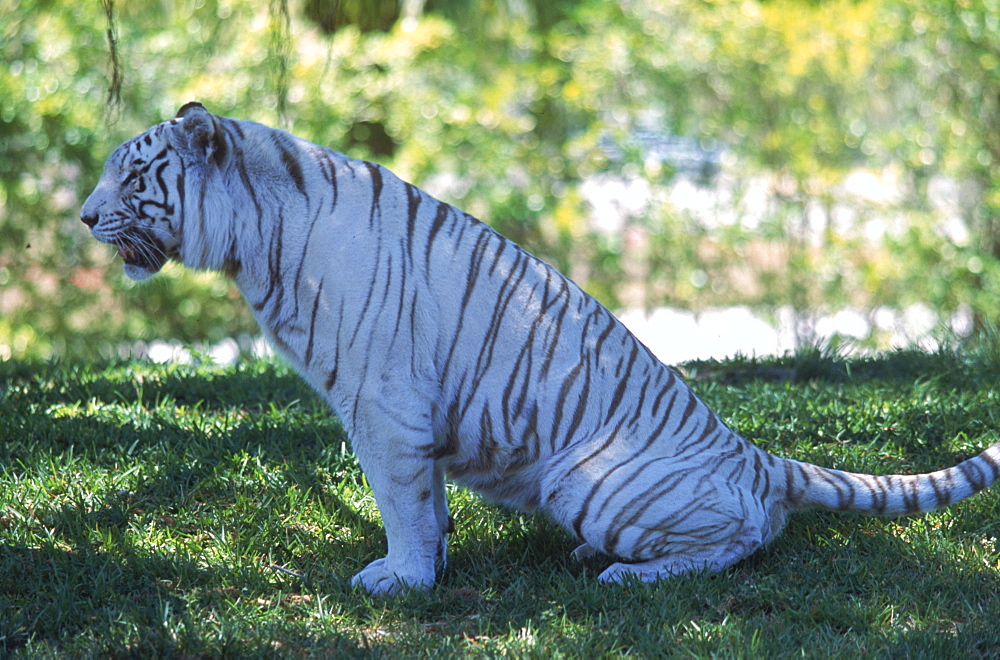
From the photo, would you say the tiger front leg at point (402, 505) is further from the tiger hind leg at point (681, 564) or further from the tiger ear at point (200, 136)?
the tiger ear at point (200, 136)

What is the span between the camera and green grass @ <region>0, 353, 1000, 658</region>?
295 centimetres

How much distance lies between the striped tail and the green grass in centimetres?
20

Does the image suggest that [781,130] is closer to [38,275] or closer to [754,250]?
[754,250]

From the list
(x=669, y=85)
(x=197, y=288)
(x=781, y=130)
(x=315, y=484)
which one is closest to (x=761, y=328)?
(x=781, y=130)

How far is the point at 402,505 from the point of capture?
3318 mm

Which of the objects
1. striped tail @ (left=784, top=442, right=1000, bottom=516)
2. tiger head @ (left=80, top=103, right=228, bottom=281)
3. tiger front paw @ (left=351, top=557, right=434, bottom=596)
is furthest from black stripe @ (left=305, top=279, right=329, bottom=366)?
striped tail @ (left=784, top=442, right=1000, bottom=516)

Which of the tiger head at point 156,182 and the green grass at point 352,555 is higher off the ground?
the tiger head at point 156,182

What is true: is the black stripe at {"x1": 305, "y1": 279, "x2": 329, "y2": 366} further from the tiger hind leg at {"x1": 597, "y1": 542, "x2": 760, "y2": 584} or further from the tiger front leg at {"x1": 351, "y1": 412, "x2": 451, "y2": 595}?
the tiger hind leg at {"x1": 597, "y1": 542, "x2": 760, "y2": 584}

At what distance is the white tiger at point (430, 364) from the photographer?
3.30m

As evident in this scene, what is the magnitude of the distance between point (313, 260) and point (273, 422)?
1.60 meters

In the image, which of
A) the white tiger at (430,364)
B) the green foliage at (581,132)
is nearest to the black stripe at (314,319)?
the white tiger at (430,364)

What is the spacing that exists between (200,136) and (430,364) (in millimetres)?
1126

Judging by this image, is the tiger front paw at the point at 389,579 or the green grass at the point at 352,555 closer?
the green grass at the point at 352,555

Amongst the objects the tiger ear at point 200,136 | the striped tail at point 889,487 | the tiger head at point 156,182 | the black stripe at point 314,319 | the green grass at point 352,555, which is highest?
the tiger ear at point 200,136
